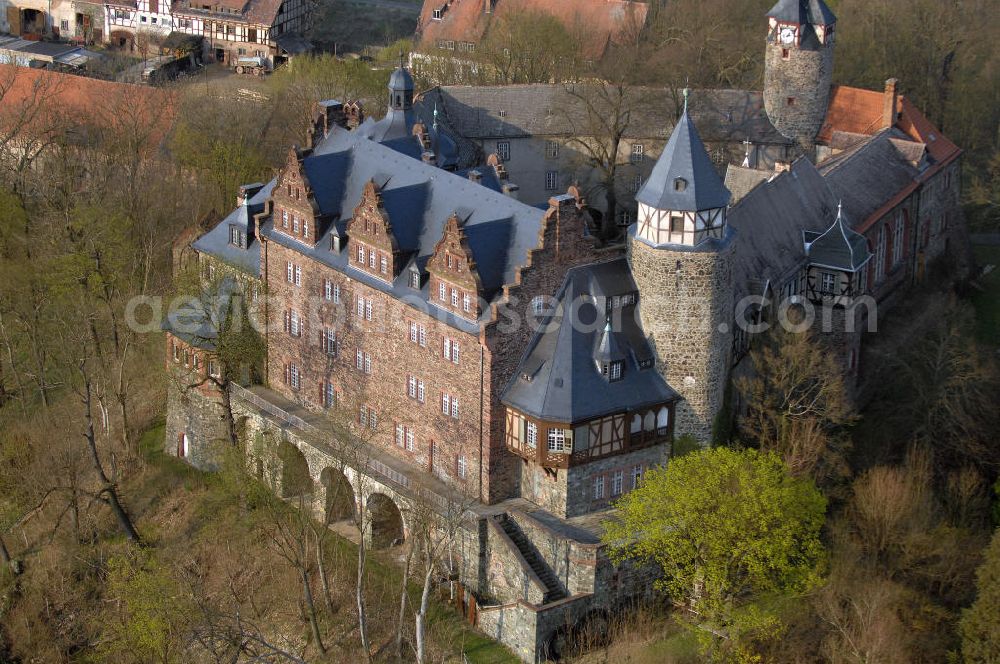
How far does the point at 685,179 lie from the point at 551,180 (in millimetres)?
34294

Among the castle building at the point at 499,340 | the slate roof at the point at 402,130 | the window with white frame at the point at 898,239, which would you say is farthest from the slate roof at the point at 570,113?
the castle building at the point at 499,340

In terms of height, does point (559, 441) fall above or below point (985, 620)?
above

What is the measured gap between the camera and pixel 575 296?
66.8 meters

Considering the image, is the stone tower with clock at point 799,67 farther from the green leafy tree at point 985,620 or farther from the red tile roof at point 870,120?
the green leafy tree at point 985,620

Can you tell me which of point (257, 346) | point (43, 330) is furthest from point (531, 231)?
point (43, 330)

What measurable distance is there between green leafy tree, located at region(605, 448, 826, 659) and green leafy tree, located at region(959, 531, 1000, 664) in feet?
18.4

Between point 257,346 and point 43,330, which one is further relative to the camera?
point 43,330

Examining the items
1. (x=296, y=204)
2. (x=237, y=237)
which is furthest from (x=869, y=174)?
(x=237, y=237)

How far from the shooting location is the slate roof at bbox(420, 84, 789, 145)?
97375 millimetres

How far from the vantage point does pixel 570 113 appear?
324 ft

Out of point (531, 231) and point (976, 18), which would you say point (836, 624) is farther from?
point (976, 18)

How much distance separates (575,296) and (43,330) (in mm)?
31945

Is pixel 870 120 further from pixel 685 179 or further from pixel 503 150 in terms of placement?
pixel 685 179

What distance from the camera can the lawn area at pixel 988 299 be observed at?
3398 inches
